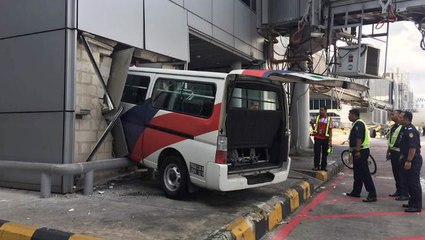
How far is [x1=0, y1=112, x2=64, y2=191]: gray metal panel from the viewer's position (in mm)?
7316

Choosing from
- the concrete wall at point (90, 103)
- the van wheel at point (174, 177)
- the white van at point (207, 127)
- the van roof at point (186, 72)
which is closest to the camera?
the white van at point (207, 127)

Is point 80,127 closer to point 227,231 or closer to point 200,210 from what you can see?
point 200,210

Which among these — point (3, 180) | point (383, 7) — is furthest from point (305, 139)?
point (3, 180)

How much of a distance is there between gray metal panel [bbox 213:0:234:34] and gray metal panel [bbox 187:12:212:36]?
470mm

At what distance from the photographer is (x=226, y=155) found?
6637 millimetres

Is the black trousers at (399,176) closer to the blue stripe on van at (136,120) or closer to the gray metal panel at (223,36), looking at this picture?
the blue stripe on van at (136,120)

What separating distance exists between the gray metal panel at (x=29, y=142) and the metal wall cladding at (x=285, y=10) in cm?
935

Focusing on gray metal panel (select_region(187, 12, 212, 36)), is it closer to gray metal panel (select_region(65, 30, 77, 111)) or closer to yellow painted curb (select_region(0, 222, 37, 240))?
gray metal panel (select_region(65, 30, 77, 111))

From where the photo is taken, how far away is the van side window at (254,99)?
718 centimetres

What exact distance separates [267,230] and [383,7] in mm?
8533

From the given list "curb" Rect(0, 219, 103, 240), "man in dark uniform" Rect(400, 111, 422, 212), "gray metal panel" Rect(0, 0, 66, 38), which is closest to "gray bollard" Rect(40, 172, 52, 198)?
"curb" Rect(0, 219, 103, 240)

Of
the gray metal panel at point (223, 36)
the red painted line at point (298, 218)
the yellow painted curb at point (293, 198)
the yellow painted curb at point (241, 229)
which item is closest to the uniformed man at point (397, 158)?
the red painted line at point (298, 218)

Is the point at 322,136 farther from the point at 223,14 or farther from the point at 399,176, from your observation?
the point at 223,14

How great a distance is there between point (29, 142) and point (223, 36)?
7.12 meters
